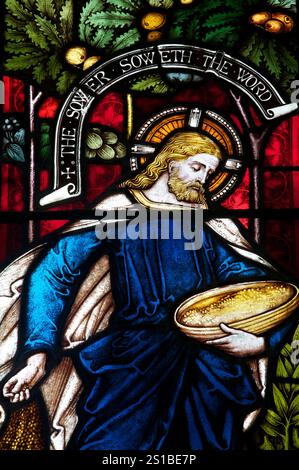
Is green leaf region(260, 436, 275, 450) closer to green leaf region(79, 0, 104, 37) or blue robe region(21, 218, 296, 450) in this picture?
blue robe region(21, 218, 296, 450)

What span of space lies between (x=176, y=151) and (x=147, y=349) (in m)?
1.37

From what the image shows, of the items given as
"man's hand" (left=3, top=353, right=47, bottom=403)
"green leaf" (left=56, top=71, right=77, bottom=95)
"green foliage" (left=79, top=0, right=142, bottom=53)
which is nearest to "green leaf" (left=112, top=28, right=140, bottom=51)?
"green foliage" (left=79, top=0, right=142, bottom=53)

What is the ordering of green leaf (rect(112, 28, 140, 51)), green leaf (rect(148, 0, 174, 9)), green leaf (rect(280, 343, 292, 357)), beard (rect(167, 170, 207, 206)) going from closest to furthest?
green leaf (rect(280, 343, 292, 357)), beard (rect(167, 170, 207, 206)), green leaf (rect(112, 28, 140, 51)), green leaf (rect(148, 0, 174, 9))

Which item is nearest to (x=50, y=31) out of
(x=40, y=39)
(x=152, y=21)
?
(x=40, y=39)

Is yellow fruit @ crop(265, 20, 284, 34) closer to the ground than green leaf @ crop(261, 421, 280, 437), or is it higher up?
higher up

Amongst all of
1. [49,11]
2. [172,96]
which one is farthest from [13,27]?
[172,96]

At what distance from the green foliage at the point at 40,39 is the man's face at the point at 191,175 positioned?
3.06 ft

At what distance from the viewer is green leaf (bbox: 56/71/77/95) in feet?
29.2

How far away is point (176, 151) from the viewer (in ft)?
28.9

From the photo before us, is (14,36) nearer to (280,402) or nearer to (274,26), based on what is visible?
(274,26)

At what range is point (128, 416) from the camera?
8.11m

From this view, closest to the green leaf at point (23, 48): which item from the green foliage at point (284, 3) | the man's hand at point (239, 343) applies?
the green foliage at point (284, 3)

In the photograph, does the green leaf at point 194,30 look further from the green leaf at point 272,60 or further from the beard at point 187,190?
the beard at point 187,190

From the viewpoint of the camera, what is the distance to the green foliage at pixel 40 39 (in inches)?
352
